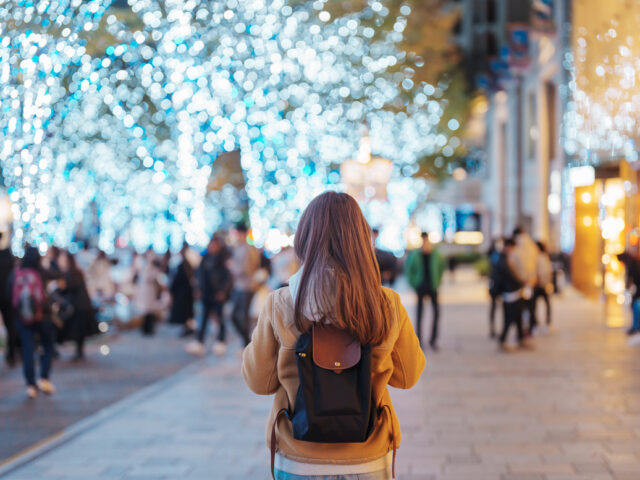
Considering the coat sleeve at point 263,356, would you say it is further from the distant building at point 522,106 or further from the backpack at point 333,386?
the distant building at point 522,106

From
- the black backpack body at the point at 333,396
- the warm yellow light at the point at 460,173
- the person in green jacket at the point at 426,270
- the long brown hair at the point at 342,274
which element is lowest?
the person in green jacket at the point at 426,270

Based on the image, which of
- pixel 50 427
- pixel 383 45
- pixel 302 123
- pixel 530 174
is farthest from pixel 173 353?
pixel 530 174

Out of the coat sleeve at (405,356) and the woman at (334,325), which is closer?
the woman at (334,325)

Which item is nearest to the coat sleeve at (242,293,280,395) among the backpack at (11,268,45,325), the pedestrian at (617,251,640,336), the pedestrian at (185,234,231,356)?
the backpack at (11,268,45,325)

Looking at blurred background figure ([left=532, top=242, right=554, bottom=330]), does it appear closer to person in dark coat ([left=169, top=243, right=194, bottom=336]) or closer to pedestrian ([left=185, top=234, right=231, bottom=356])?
pedestrian ([left=185, top=234, right=231, bottom=356])

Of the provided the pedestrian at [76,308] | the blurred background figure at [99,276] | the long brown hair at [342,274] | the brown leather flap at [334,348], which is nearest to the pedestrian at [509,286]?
the pedestrian at [76,308]

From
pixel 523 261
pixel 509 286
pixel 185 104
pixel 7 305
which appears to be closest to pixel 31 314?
pixel 7 305

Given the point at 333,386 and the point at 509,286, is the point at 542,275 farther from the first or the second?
the point at 333,386

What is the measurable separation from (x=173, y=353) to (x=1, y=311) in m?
2.77

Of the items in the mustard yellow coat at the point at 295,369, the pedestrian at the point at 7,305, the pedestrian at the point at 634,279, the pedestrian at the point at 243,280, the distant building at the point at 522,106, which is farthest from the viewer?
the distant building at the point at 522,106

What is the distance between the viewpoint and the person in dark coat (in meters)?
14.9

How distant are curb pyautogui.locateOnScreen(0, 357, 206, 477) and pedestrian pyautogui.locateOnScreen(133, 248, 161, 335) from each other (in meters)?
4.38

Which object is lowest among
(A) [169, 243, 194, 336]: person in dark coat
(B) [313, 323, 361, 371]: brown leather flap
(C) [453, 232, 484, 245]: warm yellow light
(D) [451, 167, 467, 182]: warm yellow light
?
(C) [453, 232, 484, 245]: warm yellow light

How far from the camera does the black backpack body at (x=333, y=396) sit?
8.68 ft
